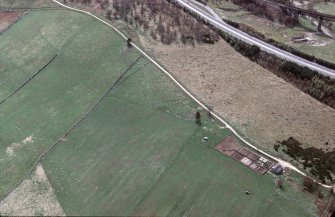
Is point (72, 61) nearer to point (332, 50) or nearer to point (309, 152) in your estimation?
point (309, 152)

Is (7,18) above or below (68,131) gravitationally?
above

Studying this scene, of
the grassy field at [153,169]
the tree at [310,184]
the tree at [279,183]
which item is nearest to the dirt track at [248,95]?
the grassy field at [153,169]

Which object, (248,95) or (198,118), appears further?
(248,95)

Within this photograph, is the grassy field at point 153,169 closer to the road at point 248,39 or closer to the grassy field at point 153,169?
the grassy field at point 153,169

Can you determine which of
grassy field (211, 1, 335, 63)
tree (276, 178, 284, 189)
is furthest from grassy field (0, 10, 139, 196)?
grassy field (211, 1, 335, 63)

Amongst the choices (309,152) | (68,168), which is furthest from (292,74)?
(68,168)

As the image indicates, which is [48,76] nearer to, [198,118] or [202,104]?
[202,104]

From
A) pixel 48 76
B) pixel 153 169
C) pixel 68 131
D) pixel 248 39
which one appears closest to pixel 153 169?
pixel 153 169
